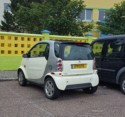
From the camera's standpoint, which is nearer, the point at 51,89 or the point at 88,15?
the point at 51,89

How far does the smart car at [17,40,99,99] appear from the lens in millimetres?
7676

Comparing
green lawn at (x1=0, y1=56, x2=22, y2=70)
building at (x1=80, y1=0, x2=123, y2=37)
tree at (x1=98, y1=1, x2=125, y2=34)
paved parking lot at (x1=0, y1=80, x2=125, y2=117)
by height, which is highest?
Answer: building at (x1=80, y1=0, x2=123, y2=37)

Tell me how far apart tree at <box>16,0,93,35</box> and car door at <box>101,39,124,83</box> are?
25.0 feet

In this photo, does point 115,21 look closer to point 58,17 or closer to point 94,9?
point 58,17

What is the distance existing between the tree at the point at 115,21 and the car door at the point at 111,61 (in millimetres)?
8927

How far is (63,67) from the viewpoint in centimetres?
769

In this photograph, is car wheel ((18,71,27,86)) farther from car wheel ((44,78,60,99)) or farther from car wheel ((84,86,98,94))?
car wheel ((84,86,98,94))

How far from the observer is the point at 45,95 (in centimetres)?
812

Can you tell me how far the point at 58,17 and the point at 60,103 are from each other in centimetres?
1041

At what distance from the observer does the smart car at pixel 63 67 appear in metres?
7.68

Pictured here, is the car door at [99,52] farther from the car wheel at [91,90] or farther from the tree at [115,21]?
the tree at [115,21]

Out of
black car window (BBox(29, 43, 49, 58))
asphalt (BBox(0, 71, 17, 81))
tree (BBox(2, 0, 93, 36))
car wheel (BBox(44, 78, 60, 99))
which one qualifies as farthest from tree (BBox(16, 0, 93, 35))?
car wheel (BBox(44, 78, 60, 99))

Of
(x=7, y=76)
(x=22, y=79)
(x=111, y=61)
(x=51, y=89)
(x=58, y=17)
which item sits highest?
(x=58, y=17)

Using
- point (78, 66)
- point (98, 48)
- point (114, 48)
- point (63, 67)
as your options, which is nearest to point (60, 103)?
point (63, 67)
